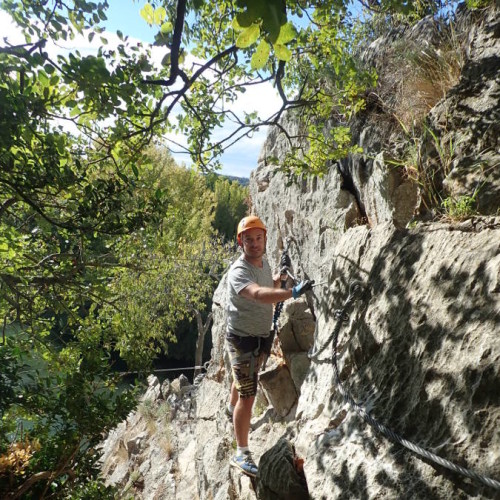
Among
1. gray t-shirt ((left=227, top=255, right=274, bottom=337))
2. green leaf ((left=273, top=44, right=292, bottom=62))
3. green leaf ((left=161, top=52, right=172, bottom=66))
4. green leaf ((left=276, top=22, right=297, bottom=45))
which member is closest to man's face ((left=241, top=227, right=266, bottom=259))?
gray t-shirt ((left=227, top=255, right=274, bottom=337))

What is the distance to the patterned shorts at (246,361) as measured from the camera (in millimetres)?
4359

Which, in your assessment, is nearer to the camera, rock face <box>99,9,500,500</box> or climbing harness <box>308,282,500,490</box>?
climbing harness <box>308,282,500,490</box>

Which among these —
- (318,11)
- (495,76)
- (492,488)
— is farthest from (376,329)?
(318,11)

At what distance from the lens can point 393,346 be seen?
2.95 m

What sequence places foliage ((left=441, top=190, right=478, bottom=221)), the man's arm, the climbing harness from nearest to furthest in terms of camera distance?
the climbing harness < foliage ((left=441, top=190, right=478, bottom=221)) < the man's arm

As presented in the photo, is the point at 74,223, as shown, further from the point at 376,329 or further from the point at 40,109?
the point at 376,329

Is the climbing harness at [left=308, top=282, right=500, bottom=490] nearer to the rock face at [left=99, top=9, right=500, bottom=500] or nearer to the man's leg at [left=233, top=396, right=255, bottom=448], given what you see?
the rock face at [left=99, top=9, right=500, bottom=500]

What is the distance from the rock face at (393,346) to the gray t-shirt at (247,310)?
623mm

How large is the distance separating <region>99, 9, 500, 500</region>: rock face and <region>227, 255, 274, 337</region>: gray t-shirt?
2.04ft

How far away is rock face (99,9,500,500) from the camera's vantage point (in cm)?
226

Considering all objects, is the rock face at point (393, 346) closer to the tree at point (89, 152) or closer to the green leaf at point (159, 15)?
the tree at point (89, 152)

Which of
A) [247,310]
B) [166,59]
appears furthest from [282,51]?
[247,310]

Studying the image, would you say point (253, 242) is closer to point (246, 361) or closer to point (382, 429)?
point (246, 361)

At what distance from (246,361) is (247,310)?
55 centimetres
